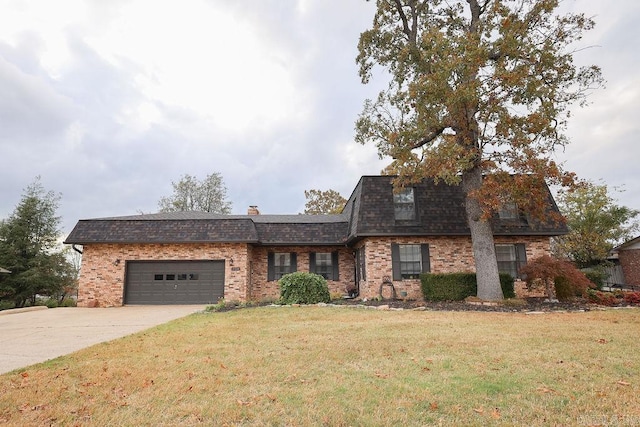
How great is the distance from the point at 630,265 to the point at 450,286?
62.9 feet

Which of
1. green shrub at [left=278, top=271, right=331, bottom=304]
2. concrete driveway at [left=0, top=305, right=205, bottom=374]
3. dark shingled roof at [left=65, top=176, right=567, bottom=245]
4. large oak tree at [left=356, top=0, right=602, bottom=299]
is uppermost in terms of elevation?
large oak tree at [left=356, top=0, right=602, bottom=299]

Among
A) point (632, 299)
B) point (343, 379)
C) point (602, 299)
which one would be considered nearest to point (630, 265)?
point (632, 299)

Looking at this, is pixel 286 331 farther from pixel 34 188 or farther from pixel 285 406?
pixel 34 188

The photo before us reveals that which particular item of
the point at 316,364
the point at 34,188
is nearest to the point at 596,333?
the point at 316,364

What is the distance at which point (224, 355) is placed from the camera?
5320 mm

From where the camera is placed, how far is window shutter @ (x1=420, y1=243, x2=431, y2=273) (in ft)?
47.4

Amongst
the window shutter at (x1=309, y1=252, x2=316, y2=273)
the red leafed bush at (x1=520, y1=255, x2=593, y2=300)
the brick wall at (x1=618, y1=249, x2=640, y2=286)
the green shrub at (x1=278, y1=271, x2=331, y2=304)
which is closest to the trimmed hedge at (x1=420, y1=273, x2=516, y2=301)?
the red leafed bush at (x1=520, y1=255, x2=593, y2=300)

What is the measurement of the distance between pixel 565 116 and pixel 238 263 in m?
13.8

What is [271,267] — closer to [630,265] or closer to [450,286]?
[450,286]

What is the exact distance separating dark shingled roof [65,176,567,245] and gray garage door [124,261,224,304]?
1249 millimetres

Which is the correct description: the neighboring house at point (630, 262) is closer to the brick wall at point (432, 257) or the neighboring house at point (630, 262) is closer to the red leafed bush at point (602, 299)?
the brick wall at point (432, 257)

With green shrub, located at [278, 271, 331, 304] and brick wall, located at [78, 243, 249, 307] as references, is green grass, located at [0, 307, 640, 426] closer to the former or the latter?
green shrub, located at [278, 271, 331, 304]

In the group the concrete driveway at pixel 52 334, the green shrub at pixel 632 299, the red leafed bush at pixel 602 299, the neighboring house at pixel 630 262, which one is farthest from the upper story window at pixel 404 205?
the neighboring house at pixel 630 262

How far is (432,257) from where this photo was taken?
14570 millimetres
